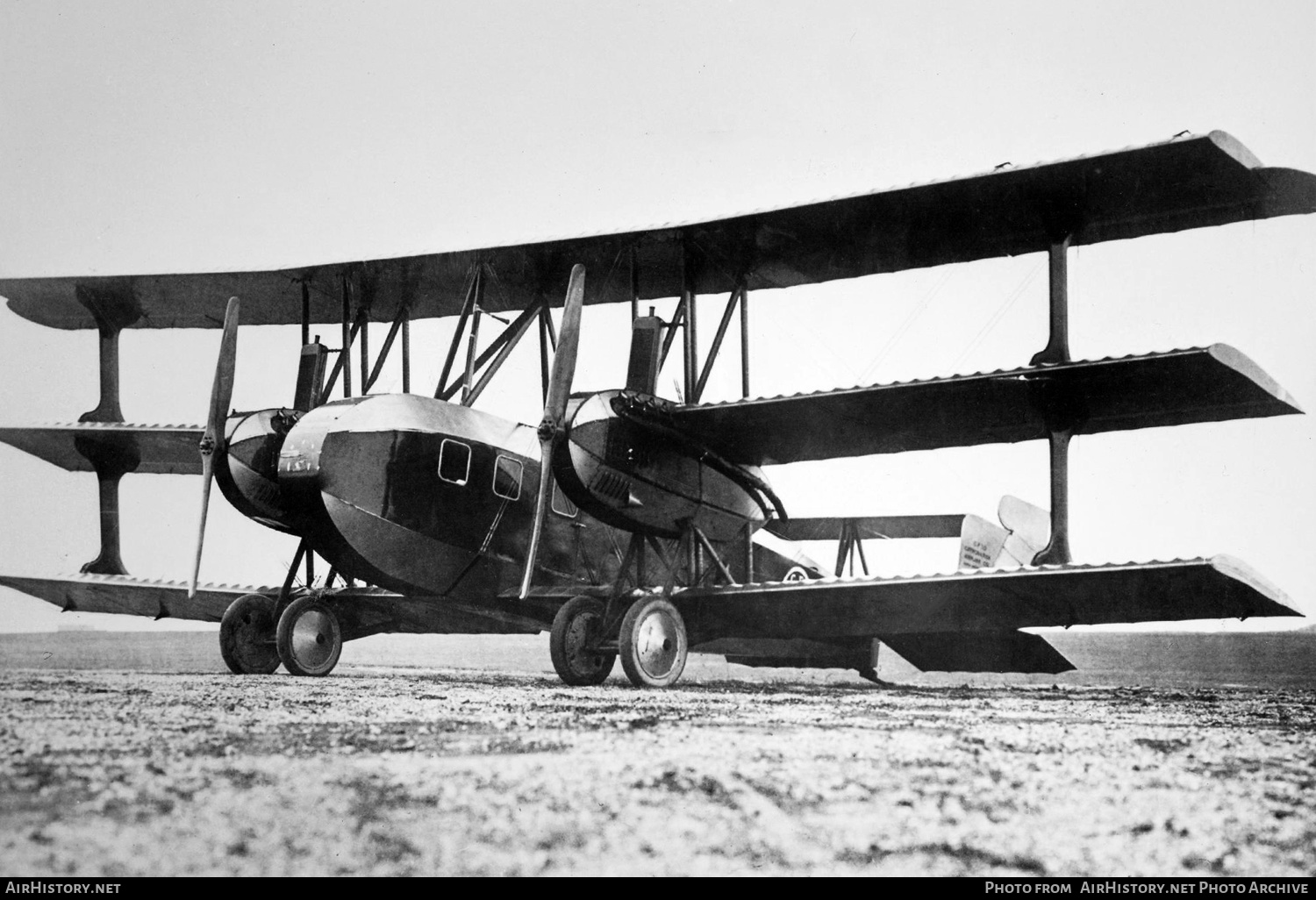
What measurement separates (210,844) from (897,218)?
10.00m

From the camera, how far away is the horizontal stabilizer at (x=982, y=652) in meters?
13.1

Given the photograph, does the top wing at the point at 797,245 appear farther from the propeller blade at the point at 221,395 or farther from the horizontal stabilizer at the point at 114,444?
the propeller blade at the point at 221,395

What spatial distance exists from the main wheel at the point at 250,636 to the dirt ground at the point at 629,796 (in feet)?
20.0

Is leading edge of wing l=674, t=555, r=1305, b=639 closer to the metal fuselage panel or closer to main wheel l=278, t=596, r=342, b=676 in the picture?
the metal fuselage panel

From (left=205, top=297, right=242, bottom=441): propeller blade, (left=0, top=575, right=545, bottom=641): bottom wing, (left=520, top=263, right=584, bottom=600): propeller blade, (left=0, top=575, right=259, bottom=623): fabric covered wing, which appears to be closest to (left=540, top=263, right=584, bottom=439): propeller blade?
(left=520, top=263, right=584, bottom=600): propeller blade

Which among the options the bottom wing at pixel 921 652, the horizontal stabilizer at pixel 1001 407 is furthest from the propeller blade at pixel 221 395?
the bottom wing at pixel 921 652

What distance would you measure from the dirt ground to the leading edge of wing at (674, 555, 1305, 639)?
7.59 ft

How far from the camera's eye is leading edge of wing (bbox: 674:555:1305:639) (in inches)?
391

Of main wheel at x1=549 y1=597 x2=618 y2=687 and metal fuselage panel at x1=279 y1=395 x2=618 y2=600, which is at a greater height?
metal fuselage panel at x1=279 y1=395 x2=618 y2=600

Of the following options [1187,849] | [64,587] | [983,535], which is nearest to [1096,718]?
[1187,849]

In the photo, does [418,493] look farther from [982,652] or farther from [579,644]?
[982,652]

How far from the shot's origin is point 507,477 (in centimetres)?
1316

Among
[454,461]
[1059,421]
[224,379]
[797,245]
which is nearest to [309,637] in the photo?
[454,461]
